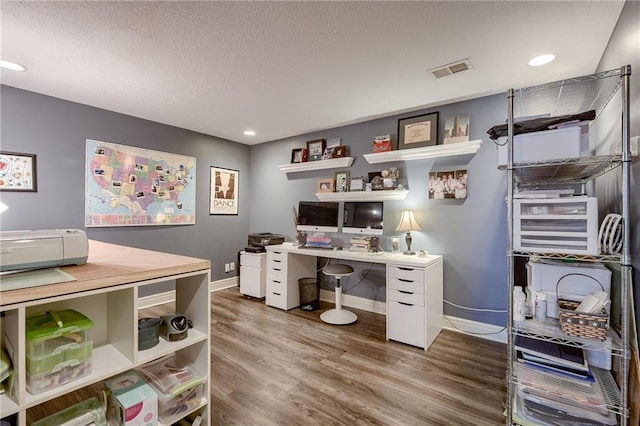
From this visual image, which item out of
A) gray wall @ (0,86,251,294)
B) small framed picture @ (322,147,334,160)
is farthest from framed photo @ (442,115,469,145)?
gray wall @ (0,86,251,294)

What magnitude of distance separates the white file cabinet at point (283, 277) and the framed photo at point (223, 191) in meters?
1.26

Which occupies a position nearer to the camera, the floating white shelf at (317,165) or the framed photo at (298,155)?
the floating white shelf at (317,165)

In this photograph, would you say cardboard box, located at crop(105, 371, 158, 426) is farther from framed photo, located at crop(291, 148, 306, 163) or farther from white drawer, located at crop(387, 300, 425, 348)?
framed photo, located at crop(291, 148, 306, 163)

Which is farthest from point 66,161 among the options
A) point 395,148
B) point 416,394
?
point 416,394

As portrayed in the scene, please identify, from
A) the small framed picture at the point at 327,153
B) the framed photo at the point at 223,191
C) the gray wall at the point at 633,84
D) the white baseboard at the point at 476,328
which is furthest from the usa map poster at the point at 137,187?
the gray wall at the point at 633,84

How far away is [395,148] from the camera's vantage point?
3338 millimetres

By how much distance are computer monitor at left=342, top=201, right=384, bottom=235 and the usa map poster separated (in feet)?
7.00

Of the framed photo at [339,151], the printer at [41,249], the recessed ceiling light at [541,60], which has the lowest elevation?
the printer at [41,249]

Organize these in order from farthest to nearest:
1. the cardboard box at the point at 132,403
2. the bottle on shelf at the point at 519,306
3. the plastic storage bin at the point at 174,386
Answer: the bottle on shelf at the point at 519,306 < the plastic storage bin at the point at 174,386 < the cardboard box at the point at 132,403

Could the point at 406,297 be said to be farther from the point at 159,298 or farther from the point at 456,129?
the point at 159,298

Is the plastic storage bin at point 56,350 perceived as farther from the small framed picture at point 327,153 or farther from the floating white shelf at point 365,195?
the small framed picture at point 327,153

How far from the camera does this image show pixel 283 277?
350cm

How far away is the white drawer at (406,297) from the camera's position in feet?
8.45

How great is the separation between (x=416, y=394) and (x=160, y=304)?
3098 millimetres
